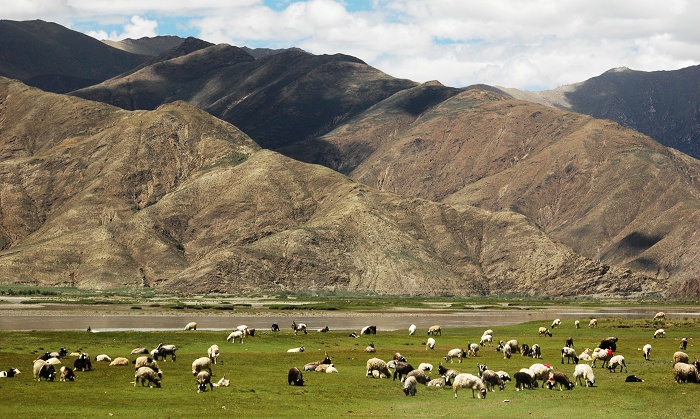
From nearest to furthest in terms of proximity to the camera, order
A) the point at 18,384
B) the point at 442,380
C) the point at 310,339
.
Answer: the point at 18,384 < the point at 442,380 < the point at 310,339

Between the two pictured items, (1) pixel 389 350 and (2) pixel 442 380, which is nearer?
(2) pixel 442 380

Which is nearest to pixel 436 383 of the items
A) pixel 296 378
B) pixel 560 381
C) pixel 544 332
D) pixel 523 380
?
pixel 523 380

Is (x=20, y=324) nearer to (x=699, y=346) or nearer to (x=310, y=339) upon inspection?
(x=310, y=339)

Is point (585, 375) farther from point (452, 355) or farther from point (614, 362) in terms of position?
point (452, 355)

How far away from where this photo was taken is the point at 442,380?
178 feet

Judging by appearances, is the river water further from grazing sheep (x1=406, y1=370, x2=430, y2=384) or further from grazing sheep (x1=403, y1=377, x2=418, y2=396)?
grazing sheep (x1=403, y1=377, x2=418, y2=396)

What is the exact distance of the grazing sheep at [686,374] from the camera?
54.3 meters

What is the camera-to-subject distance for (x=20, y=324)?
338 ft

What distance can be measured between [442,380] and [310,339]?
108 ft

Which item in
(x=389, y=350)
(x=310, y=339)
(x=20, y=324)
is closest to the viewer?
(x=389, y=350)

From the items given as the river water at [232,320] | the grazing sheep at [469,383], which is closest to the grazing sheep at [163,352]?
the grazing sheep at [469,383]

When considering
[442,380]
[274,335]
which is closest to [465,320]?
[274,335]

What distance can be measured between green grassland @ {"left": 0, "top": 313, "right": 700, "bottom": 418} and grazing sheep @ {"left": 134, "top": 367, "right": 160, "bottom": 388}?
0.54m

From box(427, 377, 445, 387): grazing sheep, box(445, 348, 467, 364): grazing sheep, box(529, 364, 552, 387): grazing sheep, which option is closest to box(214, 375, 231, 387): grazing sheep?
box(427, 377, 445, 387): grazing sheep
